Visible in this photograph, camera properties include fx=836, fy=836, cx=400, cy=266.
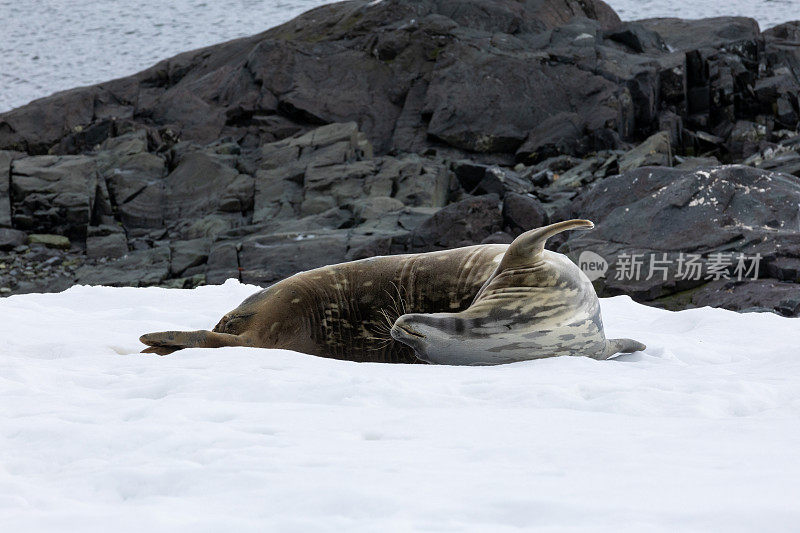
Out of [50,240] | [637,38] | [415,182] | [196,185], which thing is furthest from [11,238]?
[637,38]

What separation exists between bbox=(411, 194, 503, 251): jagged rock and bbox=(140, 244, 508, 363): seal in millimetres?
9385

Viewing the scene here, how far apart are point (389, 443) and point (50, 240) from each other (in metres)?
19.2

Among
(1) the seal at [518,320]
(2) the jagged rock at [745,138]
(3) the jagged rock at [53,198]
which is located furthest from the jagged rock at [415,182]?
(1) the seal at [518,320]

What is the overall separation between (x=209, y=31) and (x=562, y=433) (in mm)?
38163

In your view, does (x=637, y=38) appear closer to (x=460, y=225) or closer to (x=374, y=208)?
(x=374, y=208)

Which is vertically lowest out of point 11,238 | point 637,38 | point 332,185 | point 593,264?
point 11,238

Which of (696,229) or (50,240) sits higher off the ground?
(696,229)

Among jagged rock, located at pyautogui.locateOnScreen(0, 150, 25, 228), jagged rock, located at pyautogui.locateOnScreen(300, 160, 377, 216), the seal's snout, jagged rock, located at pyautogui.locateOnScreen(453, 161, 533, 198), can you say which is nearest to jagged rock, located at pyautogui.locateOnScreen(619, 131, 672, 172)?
jagged rock, located at pyautogui.locateOnScreen(453, 161, 533, 198)

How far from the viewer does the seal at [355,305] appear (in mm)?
4902

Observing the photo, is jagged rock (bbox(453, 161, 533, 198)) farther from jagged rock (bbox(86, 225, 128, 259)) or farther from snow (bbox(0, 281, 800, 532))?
snow (bbox(0, 281, 800, 532))

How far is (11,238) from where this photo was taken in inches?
778

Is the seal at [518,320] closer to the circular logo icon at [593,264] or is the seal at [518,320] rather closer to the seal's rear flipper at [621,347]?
the seal's rear flipper at [621,347]

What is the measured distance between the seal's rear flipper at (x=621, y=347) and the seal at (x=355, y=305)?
82 centimetres

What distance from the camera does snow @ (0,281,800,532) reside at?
7.00 ft
